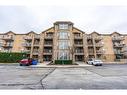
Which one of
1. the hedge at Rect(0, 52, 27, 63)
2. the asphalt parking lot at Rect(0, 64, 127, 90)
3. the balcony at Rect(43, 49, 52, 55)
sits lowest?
the asphalt parking lot at Rect(0, 64, 127, 90)

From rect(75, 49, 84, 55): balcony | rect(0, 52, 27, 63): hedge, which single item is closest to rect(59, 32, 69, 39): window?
rect(75, 49, 84, 55): balcony

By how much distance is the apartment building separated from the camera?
1531 inches

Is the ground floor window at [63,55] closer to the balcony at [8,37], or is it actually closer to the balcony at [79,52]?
the balcony at [79,52]

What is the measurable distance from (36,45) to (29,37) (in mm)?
3449

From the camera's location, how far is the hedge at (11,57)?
35438 mm

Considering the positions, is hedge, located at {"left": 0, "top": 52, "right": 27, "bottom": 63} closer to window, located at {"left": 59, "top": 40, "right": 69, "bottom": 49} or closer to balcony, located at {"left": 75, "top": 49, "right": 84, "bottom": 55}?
window, located at {"left": 59, "top": 40, "right": 69, "bottom": 49}

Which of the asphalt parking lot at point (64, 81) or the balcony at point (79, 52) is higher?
the balcony at point (79, 52)

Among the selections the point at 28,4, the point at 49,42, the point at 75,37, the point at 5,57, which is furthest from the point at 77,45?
the point at 28,4

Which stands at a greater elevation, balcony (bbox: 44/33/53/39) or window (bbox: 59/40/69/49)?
balcony (bbox: 44/33/53/39)

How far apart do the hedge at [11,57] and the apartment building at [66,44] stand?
5248 mm

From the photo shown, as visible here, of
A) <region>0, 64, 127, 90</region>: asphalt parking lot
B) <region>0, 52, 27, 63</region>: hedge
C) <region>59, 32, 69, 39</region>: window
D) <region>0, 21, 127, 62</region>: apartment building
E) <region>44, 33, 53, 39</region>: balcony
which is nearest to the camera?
<region>0, 64, 127, 90</region>: asphalt parking lot

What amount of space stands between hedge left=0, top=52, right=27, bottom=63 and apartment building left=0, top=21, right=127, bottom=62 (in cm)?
525

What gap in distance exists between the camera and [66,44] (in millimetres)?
38906

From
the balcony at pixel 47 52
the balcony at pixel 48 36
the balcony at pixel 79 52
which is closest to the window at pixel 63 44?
the balcony at pixel 79 52
